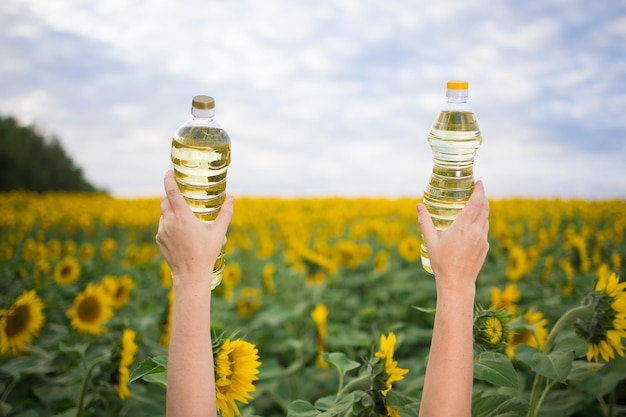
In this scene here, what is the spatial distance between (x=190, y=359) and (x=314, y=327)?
8.52 feet

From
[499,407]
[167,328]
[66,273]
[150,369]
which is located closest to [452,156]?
[499,407]

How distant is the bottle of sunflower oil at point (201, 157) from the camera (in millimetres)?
1157

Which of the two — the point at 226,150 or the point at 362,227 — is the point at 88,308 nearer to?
the point at 226,150

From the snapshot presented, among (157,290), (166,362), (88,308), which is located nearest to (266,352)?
(88,308)

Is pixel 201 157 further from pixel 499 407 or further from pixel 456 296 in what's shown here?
pixel 499 407

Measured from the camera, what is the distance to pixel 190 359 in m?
1.15

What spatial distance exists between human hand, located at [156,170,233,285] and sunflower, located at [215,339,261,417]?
0.23 m

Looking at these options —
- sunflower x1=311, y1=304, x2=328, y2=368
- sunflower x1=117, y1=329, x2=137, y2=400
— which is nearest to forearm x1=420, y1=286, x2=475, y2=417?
sunflower x1=117, y1=329, x2=137, y2=400

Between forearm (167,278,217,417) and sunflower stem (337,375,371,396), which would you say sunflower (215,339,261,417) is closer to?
forearm (167,278,217,417)

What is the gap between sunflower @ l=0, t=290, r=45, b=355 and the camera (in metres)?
2.44

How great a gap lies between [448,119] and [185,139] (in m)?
0.61

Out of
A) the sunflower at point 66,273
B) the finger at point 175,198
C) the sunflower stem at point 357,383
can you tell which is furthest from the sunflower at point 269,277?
the finger at point 175,198

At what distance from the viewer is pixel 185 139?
1.16m

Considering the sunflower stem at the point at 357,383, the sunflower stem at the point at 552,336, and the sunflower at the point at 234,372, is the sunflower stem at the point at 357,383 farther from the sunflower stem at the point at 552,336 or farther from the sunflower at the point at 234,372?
the sunflower stem at the point at 552,336
